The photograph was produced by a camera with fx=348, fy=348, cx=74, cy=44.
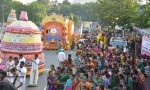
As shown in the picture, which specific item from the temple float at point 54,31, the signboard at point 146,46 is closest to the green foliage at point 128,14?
the signboard at point 146,46

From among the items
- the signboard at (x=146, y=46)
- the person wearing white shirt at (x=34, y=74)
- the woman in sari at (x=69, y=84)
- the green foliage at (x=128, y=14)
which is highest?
the green foliage at (x=128, y=14)

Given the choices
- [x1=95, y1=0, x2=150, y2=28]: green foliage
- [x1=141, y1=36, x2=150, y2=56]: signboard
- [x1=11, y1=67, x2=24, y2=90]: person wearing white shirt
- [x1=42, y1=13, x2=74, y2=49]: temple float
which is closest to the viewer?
[x1=11, y1=67, x2=24, y2=90]: person wearing white shirt

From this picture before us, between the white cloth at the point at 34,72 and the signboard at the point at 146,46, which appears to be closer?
the white cloth at the point at 34,72

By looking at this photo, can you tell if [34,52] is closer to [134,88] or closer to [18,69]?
[18,69]

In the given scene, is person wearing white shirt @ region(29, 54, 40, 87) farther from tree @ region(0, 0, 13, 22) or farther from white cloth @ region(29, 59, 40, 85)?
tree @ region(0, 0, 13, 22)

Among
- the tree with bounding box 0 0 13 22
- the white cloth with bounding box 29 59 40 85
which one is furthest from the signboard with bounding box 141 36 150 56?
the tree with bounding box 0 0 13 22

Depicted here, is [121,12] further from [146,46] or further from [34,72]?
[34,72]

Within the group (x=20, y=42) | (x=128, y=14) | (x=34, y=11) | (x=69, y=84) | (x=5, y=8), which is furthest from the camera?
(x=5, y=8)

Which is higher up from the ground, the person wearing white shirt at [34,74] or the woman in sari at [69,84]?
the woman in sari at [69,84]

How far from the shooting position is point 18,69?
11.6m

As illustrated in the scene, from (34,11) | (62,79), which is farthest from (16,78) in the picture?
(34,11)

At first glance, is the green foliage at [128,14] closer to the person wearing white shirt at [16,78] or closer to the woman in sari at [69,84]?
the woman in sari at [69,84]

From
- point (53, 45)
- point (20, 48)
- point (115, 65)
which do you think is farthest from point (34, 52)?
point (53, 45)

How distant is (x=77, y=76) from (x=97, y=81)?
2.65 ft
